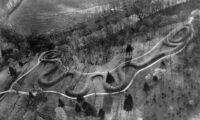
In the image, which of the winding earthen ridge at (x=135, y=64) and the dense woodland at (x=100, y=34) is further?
the dense woodland at (x=100, y=34)

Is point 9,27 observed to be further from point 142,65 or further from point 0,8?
point 142,65

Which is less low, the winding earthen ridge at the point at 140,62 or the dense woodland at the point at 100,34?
the dense woodland at the point at 100,34

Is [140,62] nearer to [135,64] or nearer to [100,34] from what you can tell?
[135,64]

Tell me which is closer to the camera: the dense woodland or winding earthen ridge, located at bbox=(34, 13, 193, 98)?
winding earthen ridge, located at bbox=(34, 13, 193, 98)

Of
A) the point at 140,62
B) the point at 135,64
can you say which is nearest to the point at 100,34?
the point at 135,64

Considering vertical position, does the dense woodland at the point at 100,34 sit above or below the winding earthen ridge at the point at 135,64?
above

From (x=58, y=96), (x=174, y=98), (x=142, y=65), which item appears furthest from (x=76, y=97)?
(x=174, y=98)

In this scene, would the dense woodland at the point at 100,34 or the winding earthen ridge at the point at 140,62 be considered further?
the dense woodland at the point at 100,34

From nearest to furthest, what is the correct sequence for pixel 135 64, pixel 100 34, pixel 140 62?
1. pixel 135 64
2. pixel 140 62
3. pixel 100 34

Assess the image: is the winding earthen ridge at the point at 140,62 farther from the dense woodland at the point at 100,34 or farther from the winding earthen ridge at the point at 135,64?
the dense woodland at the point at 100,34

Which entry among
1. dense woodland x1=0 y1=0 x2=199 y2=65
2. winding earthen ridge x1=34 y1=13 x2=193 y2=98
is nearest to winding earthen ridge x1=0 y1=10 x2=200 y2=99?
winding earthen ridge x1=34 y1=13 x2=193 y2=98

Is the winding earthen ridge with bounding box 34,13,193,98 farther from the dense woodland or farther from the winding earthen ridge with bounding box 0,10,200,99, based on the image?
the dense woodland

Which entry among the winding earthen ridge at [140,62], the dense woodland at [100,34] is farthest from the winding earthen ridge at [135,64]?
the dense woodland at [100,34]
